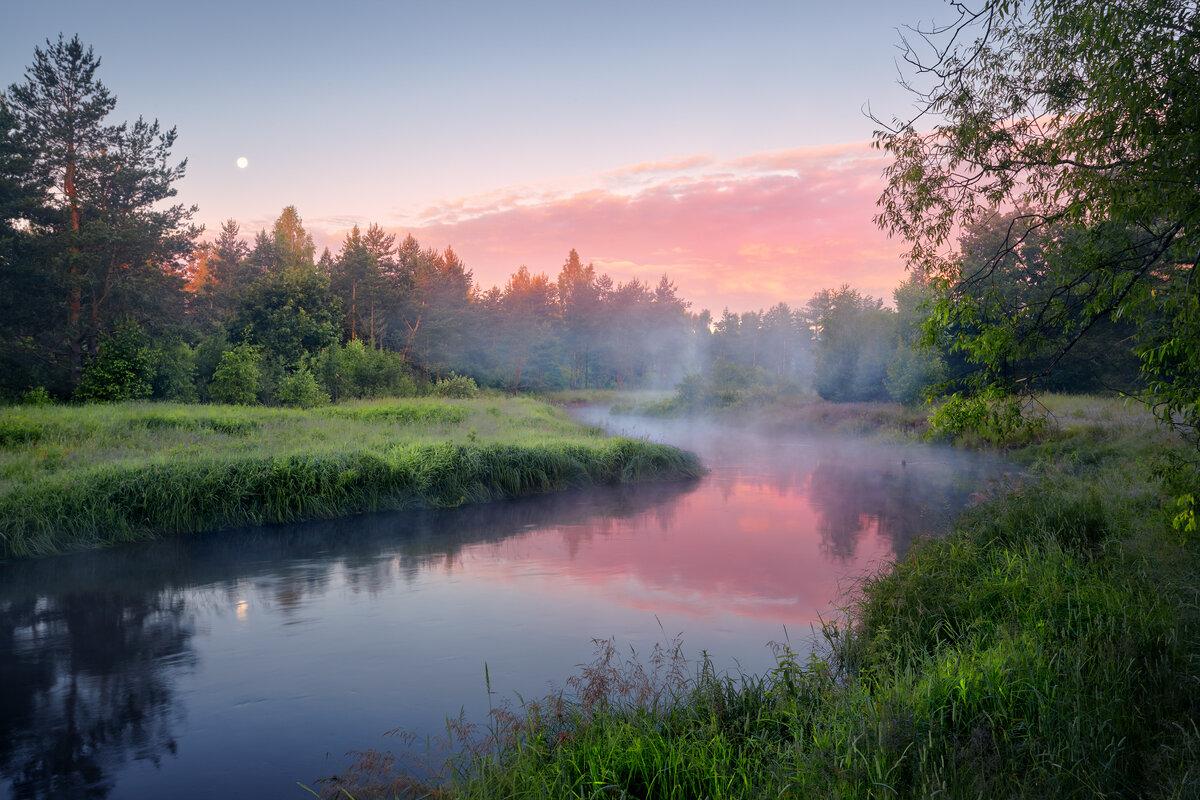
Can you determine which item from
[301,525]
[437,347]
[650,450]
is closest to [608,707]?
[301,525]

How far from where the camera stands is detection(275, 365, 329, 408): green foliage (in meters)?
27.4

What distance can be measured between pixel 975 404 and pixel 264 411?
2132 cm

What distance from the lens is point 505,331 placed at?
56.6 metres

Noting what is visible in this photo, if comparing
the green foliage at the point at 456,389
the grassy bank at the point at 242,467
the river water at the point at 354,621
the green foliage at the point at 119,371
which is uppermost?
the green foliage at the point at 119,371

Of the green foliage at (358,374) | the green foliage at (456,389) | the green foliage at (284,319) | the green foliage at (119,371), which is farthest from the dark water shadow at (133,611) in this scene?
the green foliage at (284,319)

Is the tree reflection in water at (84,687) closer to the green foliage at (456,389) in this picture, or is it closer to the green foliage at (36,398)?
the green foliage at (36,398)

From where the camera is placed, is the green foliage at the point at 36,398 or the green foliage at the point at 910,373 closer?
the green foliage at the point at 36,398

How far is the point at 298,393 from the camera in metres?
27.6

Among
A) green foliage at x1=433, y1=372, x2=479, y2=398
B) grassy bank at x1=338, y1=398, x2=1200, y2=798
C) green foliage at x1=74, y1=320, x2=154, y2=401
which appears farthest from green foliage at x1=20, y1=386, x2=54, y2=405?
grassy bank at x1=338, y1=398, x2=1200, y2=798

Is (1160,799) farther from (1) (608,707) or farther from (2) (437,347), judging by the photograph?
(2) (437,347)

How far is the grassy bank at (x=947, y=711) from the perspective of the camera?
3.59m

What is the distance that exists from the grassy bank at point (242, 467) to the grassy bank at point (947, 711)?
8595 millimetres

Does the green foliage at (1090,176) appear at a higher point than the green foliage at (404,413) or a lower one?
higher

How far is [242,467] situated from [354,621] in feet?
18.5
